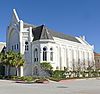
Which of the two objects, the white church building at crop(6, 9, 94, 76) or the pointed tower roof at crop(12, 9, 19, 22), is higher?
the pointed tower roof at crop(12, 9, 19, 22)

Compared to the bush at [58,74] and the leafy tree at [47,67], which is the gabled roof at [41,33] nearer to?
the leafy tree at [47,67]

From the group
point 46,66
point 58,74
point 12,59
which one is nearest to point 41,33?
point 46,66

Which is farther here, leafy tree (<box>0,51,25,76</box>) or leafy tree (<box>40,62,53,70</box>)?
leafy tree (<box>0,51,25,76</box>)

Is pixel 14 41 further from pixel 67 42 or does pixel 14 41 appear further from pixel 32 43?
pixel 67 42

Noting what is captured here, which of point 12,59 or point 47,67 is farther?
point 12,59

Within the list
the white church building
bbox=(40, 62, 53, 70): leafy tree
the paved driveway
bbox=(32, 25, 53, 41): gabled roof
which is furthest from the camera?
bbox=(32, 25, 53, 41): gabled roof

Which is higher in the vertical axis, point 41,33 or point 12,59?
point 41,33

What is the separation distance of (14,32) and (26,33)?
473 centimetres

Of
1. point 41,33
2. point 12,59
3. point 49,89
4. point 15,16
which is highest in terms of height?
Result: point 15,16

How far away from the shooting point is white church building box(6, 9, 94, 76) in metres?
57.1

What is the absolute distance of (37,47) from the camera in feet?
190

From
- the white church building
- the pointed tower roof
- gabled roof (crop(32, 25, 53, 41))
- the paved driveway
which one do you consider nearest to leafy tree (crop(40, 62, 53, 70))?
the white church building

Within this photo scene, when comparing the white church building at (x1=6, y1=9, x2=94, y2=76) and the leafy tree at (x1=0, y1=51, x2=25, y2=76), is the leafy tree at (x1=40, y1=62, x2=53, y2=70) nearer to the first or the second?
the white church building at (x1=6, y1=9, x2=94, y2=76)

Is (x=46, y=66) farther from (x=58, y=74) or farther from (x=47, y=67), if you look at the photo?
(x=58, y=74)
